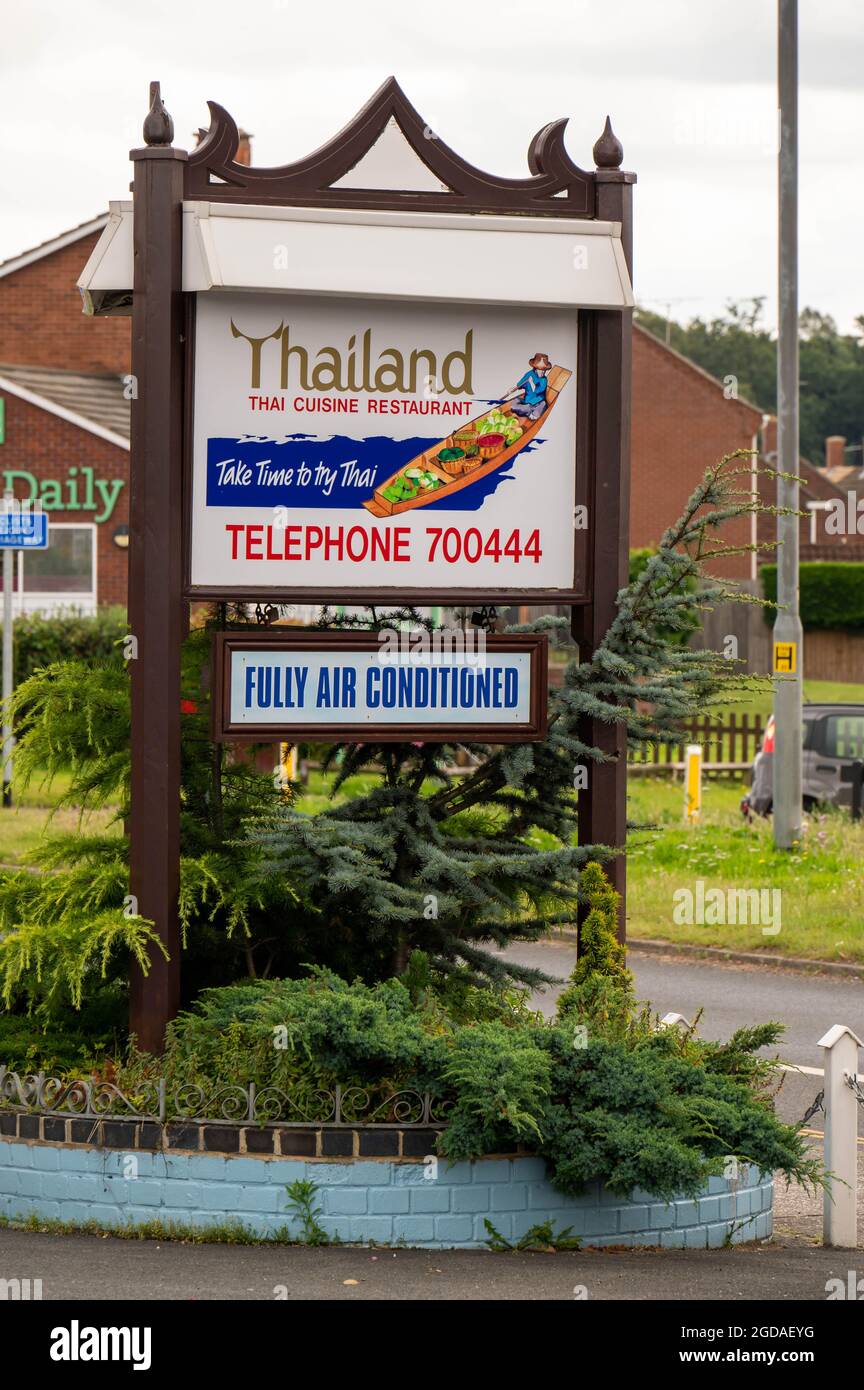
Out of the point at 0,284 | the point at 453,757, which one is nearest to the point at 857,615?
the point at 0,284

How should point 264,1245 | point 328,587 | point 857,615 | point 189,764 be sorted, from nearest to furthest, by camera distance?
point 264,1245, point 328,587, point 189,764, point 857,615

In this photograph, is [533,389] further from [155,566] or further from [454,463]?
[155,566]

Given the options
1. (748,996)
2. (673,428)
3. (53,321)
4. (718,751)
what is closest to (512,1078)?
(748,996)

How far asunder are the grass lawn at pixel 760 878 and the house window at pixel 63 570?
16094 mm

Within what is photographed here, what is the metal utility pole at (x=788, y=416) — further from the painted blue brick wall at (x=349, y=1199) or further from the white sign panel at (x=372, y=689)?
the painted blue brick wall at (x=349, y=1199)

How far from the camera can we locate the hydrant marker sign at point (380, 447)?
7.82 metres

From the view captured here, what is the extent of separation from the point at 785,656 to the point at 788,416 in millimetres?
2373

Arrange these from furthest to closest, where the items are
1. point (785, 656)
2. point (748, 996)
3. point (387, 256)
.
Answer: point (785, 656), point (748, 996), point (387, 256)

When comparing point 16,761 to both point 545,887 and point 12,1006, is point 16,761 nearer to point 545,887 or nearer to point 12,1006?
point 12,1006

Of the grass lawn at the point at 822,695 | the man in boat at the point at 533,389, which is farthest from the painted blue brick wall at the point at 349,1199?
the grass lawn at the point at 822,695

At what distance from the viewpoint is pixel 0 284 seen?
41438 millimetres

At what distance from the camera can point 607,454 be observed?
818 centimetres

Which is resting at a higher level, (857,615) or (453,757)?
(857,615)
